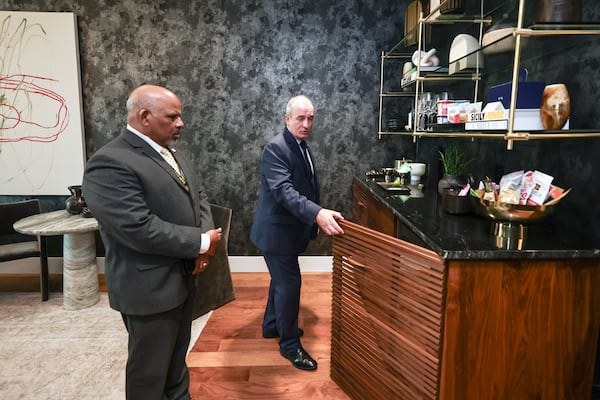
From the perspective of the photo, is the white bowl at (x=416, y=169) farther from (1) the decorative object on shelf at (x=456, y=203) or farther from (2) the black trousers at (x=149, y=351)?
(2) the black trousers at (x=149, y=351)

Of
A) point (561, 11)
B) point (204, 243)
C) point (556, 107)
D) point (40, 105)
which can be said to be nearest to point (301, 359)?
point (204, 243)

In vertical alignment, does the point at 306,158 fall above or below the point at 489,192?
above

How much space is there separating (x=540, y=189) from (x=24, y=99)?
413 centimetres

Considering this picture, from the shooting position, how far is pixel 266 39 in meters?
3.74

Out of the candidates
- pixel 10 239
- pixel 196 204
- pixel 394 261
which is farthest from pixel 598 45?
pixel 10 239

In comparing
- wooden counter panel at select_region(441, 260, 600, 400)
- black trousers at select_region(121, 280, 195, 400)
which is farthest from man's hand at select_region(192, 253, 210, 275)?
wooden counter panel at select_region(441, 260, 600, 400)

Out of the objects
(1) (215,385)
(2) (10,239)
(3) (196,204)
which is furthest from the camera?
(2) (10,239)

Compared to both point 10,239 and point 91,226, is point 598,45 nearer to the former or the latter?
point 91,226

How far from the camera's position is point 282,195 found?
2.21 m

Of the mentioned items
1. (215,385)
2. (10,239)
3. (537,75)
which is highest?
(537,75)

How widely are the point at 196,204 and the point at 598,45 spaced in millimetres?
1806

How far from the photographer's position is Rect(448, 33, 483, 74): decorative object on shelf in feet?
7.25

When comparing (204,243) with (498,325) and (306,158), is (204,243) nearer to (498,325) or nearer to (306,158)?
(306,158)

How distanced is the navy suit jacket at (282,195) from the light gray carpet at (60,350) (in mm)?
958
